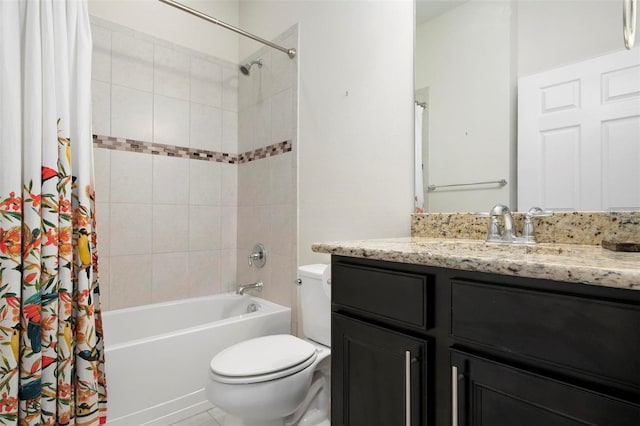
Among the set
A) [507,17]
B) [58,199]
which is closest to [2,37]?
[58,199]

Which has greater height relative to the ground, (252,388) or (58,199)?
(58,199)

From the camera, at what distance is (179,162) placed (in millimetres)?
2334

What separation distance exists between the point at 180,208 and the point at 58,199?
105cm

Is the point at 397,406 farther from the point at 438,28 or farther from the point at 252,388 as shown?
the point at 438,28

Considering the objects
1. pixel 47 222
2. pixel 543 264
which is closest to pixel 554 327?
pixel 543 264

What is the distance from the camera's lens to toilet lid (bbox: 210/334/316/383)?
1.26 metres

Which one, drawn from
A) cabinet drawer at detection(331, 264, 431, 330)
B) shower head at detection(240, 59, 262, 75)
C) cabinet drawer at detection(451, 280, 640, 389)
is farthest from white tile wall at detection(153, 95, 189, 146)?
cabinet drawer at detection(451, 280, 640, 389)

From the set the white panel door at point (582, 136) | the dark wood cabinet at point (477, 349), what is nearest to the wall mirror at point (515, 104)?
the white panel door at point (582, 136)

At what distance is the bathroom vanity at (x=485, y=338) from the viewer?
540mm

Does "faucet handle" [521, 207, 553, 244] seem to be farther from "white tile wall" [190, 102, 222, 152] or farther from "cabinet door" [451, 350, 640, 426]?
"white tile wall" [190, 102, 222, 152]

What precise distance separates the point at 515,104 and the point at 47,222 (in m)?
1.75

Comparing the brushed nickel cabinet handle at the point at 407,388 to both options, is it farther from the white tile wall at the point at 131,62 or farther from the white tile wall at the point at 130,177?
the white tile wall at the point at 131,62

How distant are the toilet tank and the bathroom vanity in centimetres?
60

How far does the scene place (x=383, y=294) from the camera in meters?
0.88
